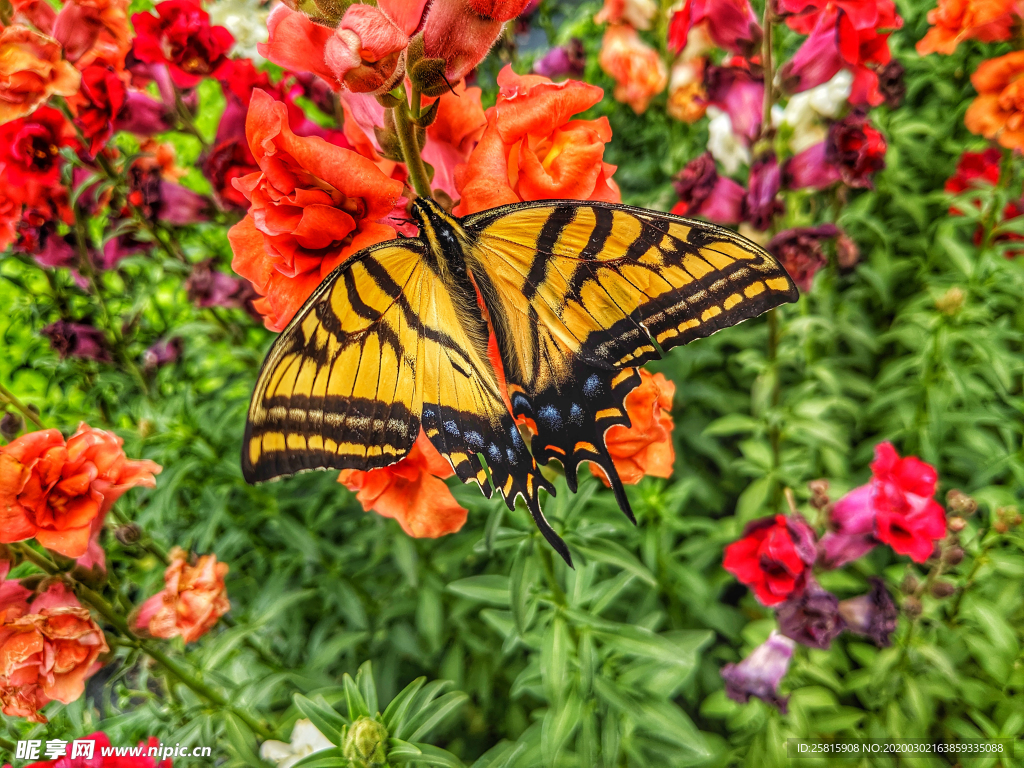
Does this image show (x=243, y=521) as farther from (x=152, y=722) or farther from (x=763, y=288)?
(x=763, y=288)

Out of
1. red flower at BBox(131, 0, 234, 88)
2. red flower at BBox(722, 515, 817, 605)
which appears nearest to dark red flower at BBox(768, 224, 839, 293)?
red flower at BBox(722, 515, 817, 605)

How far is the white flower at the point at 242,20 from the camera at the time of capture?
13.6ft

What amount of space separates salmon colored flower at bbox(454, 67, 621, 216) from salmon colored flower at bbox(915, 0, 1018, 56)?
6.04ft

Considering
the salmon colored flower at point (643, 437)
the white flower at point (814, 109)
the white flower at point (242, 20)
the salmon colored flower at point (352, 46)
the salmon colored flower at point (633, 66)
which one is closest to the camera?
the salmon colored flower at point (352, 46)

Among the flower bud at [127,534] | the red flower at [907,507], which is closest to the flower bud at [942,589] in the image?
the red flower at [907,507]

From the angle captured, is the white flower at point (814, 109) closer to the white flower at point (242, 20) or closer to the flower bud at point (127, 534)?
the flower bud at point (127, 534)

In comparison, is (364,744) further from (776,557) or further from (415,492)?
(776,557)

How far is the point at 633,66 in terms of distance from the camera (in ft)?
11.1

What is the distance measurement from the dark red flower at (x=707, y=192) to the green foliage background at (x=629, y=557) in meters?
0.55

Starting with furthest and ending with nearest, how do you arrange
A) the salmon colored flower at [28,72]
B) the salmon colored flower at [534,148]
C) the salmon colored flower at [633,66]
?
the salmon colored flower at [633,66] → the salmon colored flower at [28,72] → the salmon colored flower at [534,148]

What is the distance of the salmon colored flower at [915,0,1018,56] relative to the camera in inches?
87.2

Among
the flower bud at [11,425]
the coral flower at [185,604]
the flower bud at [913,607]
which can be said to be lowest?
the flower bud at [913,607]

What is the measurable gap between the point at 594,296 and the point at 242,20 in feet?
13.4

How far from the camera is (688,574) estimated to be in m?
2.51
